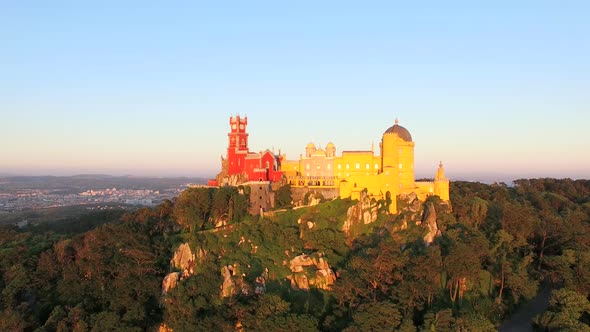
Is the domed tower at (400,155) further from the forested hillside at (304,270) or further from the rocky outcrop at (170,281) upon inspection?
the rocky outcrop at (170,281)

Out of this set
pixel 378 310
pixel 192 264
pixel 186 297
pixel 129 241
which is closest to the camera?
pixel 378 310

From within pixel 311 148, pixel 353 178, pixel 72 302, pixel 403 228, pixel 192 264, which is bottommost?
pixel 72 302

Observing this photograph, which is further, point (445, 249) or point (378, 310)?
point (445, 249)

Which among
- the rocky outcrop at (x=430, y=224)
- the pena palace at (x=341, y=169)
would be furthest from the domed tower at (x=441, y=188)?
the rocky outcrop at (x=430, y=224)

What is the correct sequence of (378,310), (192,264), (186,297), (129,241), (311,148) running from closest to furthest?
1. (378,310)
2. (186,297)
3. (192,264)
4. (129,241)
5. (311,148)

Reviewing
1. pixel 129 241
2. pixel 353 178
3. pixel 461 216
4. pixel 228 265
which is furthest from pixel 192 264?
pixel 461 216

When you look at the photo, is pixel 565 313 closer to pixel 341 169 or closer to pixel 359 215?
pixel 359 215

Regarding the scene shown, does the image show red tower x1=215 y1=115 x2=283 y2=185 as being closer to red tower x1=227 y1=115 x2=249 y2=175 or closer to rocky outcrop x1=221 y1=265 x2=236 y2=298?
red tower x1=227 y1=115 x2=249 y2=175

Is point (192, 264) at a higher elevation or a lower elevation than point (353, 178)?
lower

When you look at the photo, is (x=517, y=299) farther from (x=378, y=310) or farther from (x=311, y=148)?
(x=311, y=148)
